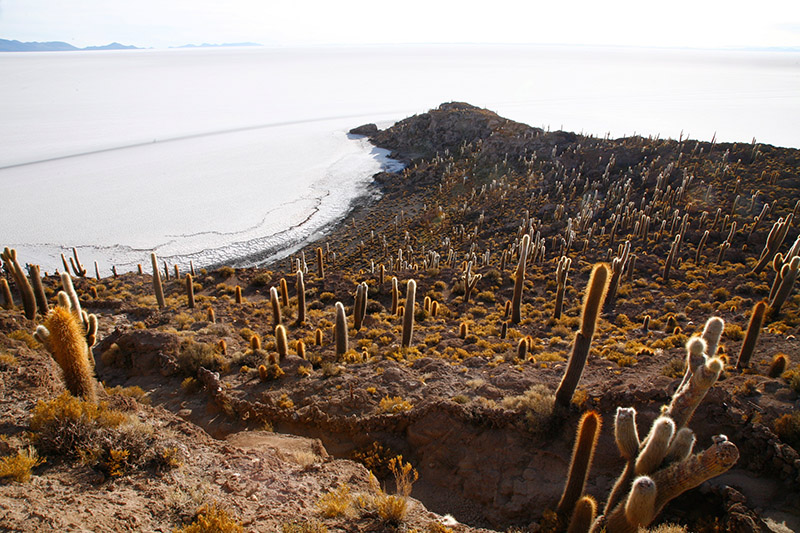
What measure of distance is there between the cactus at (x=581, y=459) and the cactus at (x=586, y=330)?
2176 millimetres

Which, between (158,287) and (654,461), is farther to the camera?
(158,287)

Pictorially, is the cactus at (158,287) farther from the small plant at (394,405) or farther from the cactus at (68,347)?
the small plant at (394,405)

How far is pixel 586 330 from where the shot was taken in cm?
854

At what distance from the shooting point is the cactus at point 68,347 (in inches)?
304

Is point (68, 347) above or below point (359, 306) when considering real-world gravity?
above

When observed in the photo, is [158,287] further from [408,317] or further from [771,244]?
[771,244]

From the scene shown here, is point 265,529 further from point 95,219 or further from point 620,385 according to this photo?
point 95,219

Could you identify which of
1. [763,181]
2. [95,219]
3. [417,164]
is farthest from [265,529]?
[417,164]

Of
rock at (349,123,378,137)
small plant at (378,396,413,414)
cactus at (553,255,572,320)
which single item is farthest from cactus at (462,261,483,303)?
rock at (349,123,378,137)

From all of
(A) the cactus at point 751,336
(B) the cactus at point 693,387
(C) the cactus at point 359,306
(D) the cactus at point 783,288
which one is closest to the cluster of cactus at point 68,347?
(C) the cactus at point 359,306

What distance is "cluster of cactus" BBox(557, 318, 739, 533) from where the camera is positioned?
5.00 meters

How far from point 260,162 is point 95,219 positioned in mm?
28428

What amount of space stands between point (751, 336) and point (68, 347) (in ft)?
47.7

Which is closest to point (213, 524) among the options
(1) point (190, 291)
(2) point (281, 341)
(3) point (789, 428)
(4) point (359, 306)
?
(2) point (281, 341)
